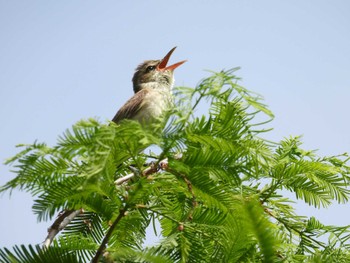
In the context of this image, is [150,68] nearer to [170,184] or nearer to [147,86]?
[147,86]

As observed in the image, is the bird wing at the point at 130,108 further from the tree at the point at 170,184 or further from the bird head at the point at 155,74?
the tree at the point at 170,184

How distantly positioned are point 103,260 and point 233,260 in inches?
19.3

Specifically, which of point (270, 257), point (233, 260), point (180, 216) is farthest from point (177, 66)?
point (270, 257)

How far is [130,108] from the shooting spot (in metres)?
6.88

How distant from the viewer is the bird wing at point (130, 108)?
6.83 metres

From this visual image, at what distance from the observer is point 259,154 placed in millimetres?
2195

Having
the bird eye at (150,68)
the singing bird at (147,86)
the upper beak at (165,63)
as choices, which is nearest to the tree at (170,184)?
the singing bird at (147,86)

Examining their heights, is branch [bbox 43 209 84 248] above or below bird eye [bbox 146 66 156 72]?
below

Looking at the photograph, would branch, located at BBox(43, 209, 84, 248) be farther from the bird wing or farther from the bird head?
the bird head

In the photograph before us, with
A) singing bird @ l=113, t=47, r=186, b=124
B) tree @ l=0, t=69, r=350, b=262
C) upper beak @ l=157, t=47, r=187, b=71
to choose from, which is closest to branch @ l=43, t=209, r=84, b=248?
tree @ l=0, t=69, r=350, b=262

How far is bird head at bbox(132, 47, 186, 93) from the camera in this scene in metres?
8.23

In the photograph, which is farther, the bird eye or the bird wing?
the bird eye

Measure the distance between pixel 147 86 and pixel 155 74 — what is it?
303mm

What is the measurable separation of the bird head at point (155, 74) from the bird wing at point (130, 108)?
0.98 meters
